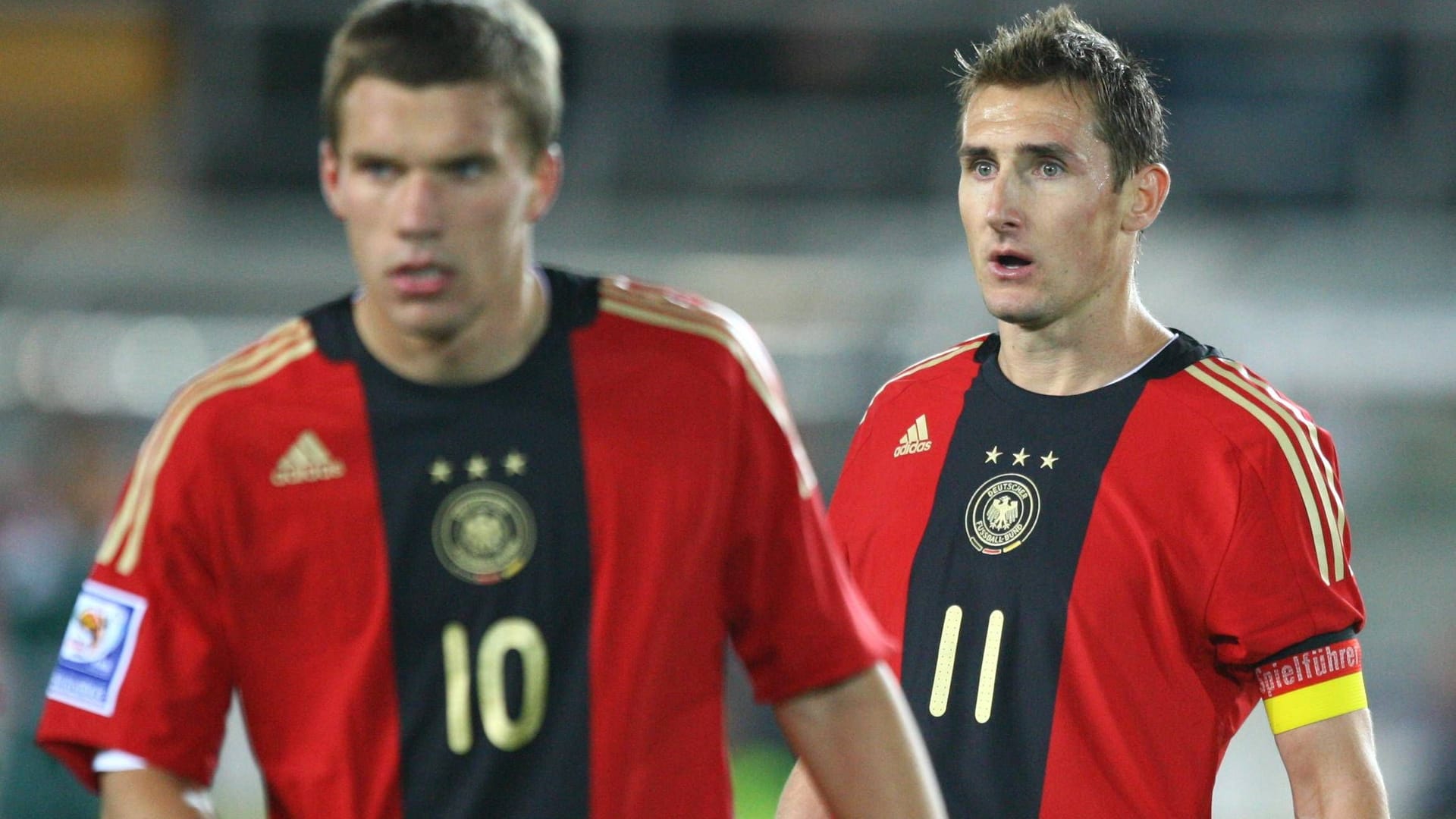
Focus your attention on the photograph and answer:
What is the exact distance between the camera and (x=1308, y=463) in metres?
3.35

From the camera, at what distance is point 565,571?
8.32 feet

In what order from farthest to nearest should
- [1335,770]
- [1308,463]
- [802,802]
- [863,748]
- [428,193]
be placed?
1. [802,802]
2. [1308,463]
3. [1335,770]
4. [863,748]
5. [428,193]

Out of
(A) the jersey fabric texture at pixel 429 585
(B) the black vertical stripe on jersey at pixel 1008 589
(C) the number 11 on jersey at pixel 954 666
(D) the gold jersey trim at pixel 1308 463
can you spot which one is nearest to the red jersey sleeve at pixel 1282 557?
(D) the gold jersey trim at pixel 1308 463

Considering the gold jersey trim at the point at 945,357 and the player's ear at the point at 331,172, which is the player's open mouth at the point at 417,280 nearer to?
the player's ear at the point at 331,172

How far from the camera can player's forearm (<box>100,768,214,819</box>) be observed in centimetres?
242

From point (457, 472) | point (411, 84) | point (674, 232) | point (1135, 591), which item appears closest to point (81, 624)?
point (457, 472)

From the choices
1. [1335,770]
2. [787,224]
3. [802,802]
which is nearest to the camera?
[1335,770]

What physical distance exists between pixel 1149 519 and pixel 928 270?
19.5 ft

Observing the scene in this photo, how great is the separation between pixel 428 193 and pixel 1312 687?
184 centimetres

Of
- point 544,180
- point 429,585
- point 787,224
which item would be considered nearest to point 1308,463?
point 544,180

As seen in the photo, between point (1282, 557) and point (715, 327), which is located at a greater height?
point (715, 327)

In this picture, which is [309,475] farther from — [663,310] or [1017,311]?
[1017,311]

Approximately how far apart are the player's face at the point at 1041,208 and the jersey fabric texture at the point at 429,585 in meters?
1.16

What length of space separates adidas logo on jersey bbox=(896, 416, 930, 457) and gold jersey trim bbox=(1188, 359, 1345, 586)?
60 cm
